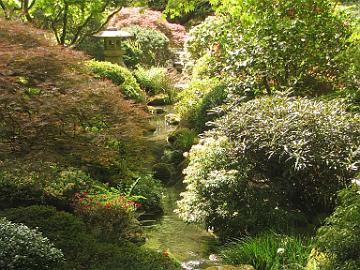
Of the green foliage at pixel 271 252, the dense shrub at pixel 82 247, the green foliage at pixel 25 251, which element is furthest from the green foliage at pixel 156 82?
the green foliage at pixel 25 251

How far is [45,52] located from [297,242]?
3490mm

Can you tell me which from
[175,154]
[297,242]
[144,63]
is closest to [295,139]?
[297,242]

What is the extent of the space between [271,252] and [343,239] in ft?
4.85

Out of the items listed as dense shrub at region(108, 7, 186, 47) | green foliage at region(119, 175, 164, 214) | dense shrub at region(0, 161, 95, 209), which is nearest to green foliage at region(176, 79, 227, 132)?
green foliage at region(119, 175, 164, 214)

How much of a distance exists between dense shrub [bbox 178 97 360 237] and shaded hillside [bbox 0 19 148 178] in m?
1.49

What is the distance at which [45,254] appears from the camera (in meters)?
5.03

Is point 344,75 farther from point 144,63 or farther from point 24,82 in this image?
point 144,63

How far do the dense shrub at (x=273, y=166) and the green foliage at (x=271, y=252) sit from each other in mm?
483

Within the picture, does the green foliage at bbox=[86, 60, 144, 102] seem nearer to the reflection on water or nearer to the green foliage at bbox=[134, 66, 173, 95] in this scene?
the green foliage at bbox=[134, 66, 173, 95]

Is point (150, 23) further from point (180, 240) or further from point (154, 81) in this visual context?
point (180, 240)

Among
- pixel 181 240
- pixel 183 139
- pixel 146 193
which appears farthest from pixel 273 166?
pixel 183 139

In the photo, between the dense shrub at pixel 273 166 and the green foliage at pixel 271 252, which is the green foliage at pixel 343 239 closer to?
the green foliage at pixel 271 252

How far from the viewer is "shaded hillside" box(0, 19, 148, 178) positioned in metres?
4.85

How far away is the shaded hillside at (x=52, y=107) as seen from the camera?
15.9 ft
